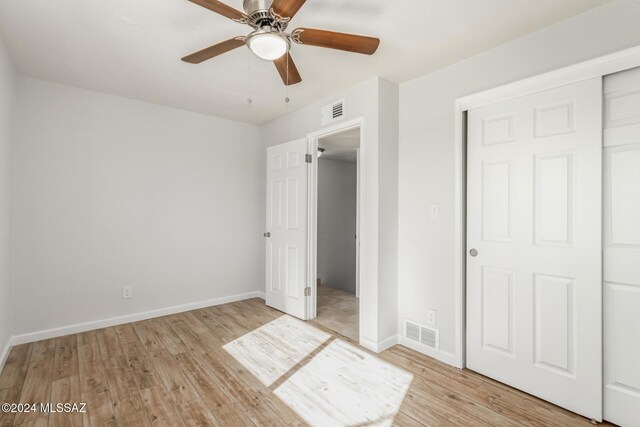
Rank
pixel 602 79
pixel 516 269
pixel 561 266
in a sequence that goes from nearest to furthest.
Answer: pixel 602 79 < pixel 561 266 < pixel 516 269

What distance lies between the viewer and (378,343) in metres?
2.75

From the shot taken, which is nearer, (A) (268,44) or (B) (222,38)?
(A) (268,44)

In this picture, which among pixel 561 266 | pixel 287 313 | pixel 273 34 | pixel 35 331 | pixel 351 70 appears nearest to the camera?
pixel 273 34

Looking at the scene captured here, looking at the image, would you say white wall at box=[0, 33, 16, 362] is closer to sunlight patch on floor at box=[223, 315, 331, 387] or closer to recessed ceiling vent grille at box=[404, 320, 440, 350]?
sunlight patch on floor at box=[223, 315, 331, 387]

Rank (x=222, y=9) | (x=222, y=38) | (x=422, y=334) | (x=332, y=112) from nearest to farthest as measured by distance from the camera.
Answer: (x=222, y=9) → (x=222, y=38) → (x=422, y=334) → (x=332, y=112)

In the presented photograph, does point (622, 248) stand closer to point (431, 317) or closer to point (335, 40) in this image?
point (431, 317)

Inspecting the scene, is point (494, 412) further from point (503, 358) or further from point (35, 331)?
point (35, 331)

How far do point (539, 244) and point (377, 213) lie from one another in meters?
1.22

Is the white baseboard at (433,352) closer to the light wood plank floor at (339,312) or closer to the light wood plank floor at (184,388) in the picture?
the light wood plank floor at (184,388)

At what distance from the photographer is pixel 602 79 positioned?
189 cm

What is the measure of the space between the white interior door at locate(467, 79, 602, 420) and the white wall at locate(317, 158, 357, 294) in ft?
11.7

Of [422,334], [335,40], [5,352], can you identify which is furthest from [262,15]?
[5,352]

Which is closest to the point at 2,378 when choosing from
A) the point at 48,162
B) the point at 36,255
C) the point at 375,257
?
the point at 36,255

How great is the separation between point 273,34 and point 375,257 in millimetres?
1974
